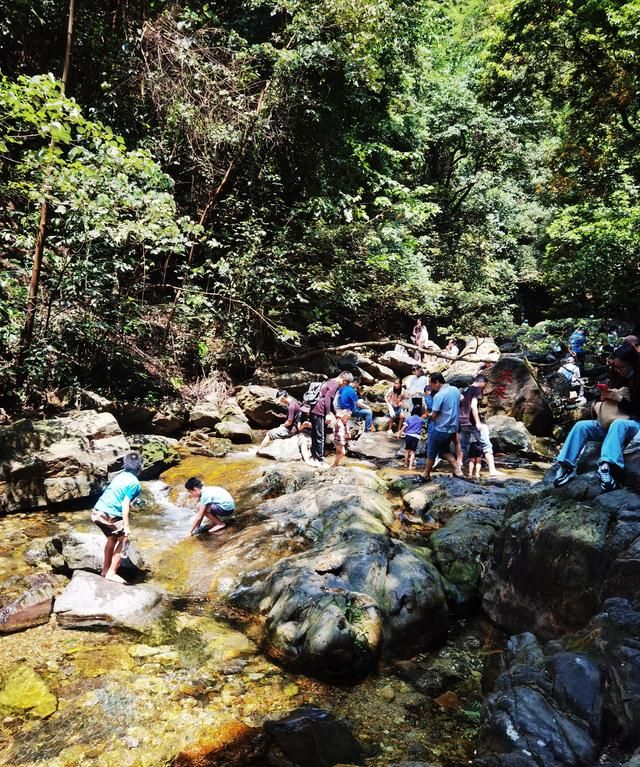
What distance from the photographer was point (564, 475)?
5340 mm

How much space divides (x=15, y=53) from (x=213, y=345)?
9.11m

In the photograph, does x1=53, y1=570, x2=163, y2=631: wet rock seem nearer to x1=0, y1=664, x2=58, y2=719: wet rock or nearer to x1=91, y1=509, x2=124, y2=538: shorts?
x1=91, y1=509, x2=124, y2=538: shorts

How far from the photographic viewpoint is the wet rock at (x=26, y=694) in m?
3.86

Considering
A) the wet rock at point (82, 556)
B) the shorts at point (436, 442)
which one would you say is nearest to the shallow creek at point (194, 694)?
the wet rock at point (82, 556)

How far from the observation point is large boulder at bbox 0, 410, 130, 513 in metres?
7.98

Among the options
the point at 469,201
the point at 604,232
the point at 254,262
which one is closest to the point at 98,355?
the point at 254,262

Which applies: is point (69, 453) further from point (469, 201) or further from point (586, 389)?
point (469, 201)

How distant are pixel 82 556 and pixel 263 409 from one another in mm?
8332

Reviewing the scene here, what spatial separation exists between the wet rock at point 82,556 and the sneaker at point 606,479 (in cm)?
563

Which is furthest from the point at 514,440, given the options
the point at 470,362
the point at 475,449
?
the point at 470,362

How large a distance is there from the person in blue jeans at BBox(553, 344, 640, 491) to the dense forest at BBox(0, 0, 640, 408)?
8.07 m

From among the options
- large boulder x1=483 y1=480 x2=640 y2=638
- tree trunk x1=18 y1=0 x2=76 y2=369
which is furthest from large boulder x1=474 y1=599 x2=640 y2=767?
tree trunk x1=18 y1=0 x2=76 y2=369

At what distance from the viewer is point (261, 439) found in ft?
44.1

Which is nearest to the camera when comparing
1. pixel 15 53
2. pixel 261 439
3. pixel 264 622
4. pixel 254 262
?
pixel 264 622
